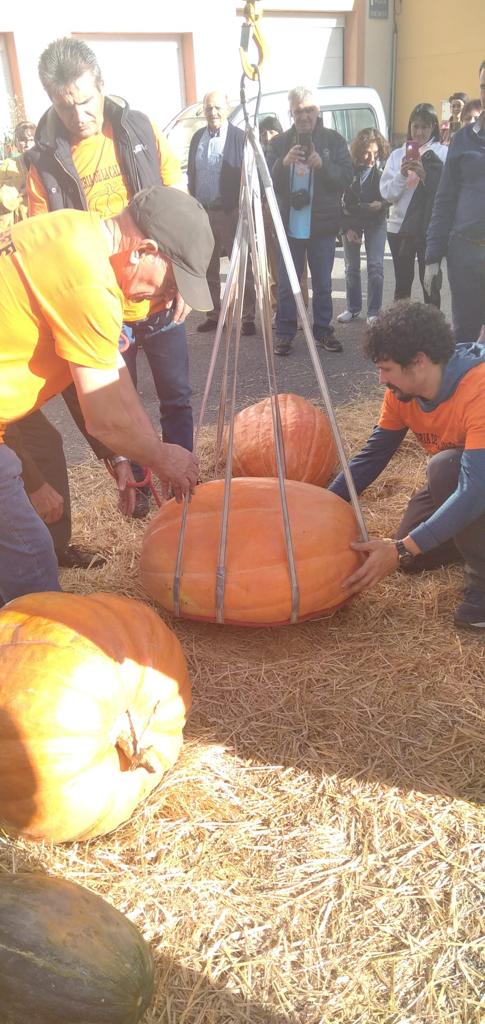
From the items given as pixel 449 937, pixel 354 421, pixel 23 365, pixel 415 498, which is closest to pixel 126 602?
pixel 23 365

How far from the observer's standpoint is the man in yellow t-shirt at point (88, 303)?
84.1 inches

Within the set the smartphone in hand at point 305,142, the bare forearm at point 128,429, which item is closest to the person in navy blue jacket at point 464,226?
the smartphone in hand at point 305,142

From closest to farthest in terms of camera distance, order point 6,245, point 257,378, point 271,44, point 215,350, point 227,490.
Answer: point 6,245
point 227,490
point 215,350
point 257,378
point 271,44

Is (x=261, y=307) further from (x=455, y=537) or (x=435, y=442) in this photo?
(x=455, y=537)

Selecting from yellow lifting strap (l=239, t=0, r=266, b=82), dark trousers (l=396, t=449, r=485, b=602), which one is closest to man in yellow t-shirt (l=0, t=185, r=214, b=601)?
yellow lifting strap (l=239, t=0, r=266, b=82)

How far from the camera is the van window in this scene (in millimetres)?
11914

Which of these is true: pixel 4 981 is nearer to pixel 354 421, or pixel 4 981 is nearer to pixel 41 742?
pixel 41 742

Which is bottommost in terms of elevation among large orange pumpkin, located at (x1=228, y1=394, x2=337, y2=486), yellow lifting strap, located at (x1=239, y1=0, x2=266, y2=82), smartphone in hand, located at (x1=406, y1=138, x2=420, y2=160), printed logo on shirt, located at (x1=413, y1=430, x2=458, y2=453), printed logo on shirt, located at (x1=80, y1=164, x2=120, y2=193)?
large orange pumpkin, located at (x1=228, y1=394, x2=337, y2=486)

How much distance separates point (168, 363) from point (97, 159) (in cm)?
100

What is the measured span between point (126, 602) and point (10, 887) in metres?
0.96

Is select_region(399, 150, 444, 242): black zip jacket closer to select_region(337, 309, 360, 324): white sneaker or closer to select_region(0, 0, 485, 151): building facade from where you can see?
select_region(337, 309, 360, 324): white sneaker

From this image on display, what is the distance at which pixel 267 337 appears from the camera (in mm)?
2598

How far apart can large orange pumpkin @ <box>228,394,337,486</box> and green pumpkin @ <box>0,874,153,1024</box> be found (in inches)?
98.1

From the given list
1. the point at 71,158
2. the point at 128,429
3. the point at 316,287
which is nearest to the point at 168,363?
the point at 71,158
